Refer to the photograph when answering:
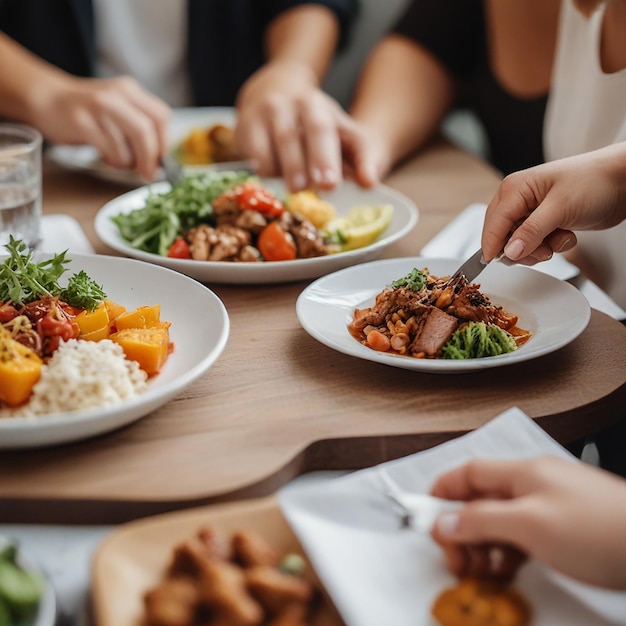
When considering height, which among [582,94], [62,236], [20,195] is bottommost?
[62,236]

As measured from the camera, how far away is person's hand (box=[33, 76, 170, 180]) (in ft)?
6.95

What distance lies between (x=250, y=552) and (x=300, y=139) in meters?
1.46

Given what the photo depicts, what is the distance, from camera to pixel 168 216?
172 centimetres

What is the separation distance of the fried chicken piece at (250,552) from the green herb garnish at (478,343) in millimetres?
516

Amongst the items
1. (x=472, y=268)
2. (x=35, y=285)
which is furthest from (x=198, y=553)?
(x=472, y=268)

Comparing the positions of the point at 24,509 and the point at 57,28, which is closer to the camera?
the point at 24,509

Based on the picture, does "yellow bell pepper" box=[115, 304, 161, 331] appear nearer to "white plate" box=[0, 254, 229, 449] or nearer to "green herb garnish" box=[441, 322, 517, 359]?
"white plate" box=[0, 254, 229, 449]

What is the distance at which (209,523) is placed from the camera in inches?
33.3

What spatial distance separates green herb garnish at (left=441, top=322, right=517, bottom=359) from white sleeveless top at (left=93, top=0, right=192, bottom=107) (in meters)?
2.18

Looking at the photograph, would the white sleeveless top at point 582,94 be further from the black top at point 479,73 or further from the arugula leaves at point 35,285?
the arugula leaves at point 35,285

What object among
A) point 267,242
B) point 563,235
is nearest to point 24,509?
point 267,242

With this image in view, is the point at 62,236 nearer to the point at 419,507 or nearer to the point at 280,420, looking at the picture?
the point at 280,420

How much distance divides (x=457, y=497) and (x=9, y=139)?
4.64 feet

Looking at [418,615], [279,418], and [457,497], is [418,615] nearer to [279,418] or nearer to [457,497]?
[457,497]
